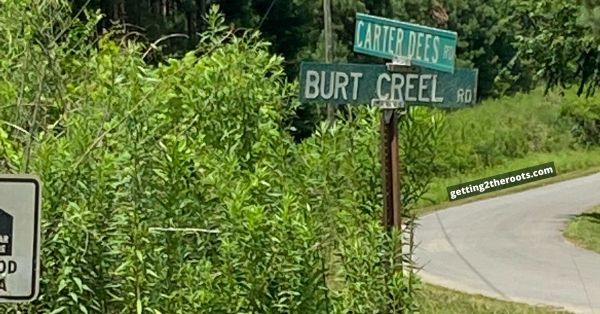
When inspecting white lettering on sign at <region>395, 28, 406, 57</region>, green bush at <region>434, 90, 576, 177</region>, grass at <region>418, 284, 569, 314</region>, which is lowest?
grass at <region>418, 284, 569, 314</region>

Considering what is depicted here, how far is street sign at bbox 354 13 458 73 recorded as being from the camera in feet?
16.6

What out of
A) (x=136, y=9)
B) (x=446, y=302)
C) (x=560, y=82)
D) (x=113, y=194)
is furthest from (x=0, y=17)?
(x=136, y=9)

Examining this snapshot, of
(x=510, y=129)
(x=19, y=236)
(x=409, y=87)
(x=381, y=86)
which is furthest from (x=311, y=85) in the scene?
(x=510, y=129)

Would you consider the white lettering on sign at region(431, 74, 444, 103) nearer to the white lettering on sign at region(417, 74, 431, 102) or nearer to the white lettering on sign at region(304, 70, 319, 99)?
the white lettering on sign at region(417, 74, 431, 102)

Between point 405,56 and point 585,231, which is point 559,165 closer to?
point 585,231

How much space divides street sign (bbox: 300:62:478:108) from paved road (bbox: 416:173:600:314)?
14.9 ft

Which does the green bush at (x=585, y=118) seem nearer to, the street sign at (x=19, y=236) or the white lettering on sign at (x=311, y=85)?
the white lettering on sign at (x=311, y=85)

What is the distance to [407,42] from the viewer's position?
16.6 feet

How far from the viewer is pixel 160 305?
400 centimetres

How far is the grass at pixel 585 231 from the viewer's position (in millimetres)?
19594

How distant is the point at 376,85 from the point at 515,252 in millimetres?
13776

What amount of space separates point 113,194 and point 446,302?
8.39m

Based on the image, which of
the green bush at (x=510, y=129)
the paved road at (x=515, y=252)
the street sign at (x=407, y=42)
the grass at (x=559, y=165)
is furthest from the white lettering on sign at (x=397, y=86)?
the green bush at (x=510, y=129)

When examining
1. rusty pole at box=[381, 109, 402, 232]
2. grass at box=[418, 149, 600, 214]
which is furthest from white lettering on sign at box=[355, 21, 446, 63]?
grass at box=[418, 149, 600, 214]
